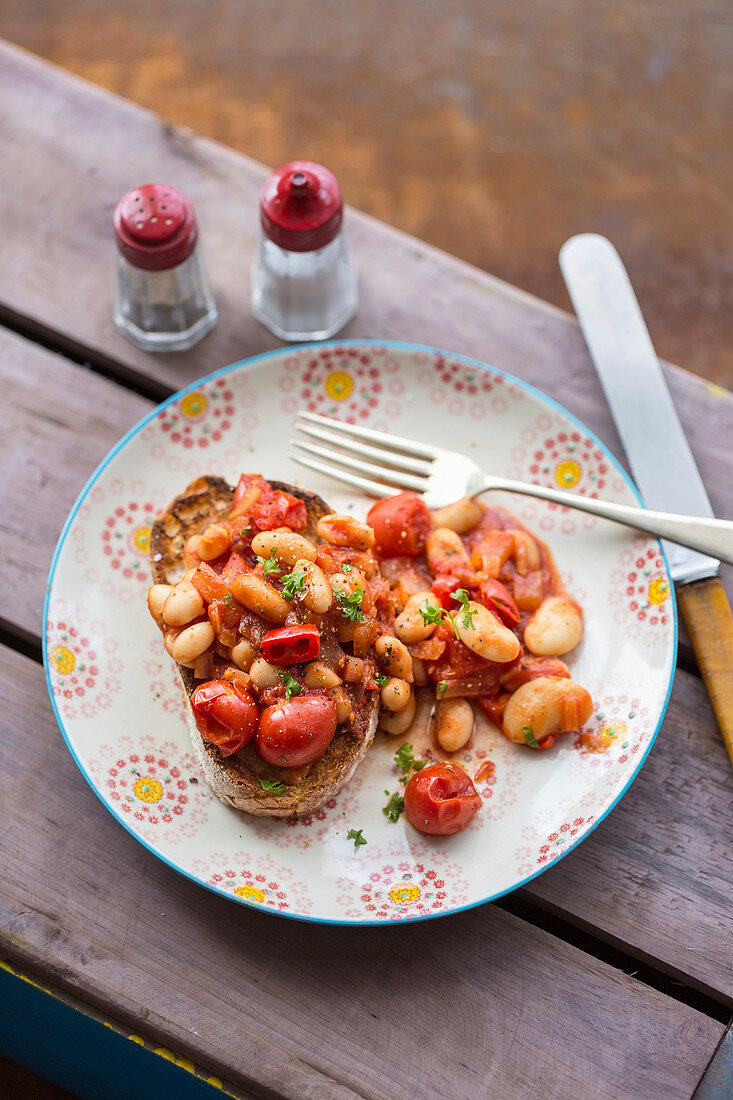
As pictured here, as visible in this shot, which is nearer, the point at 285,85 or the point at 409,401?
the point at 409,401

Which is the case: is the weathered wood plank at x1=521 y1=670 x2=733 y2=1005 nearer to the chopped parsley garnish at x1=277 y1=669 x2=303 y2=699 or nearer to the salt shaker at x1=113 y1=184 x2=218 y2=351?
the chopped parsley garnish at x1=277 y1=669 x2=303 y2=699

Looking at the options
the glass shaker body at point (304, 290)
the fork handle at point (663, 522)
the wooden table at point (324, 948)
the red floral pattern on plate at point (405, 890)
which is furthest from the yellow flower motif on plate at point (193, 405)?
the red floral pattern on plate at point (405, 890)

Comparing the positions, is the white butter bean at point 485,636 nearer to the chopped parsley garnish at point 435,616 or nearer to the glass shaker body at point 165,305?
the chopped parsley garnish at point 435,616

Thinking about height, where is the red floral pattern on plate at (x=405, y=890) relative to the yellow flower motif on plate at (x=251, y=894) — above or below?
above

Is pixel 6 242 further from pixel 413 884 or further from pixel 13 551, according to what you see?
pixel 413 884

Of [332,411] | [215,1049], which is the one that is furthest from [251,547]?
[215,1049]

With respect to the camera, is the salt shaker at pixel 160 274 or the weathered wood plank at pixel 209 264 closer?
the salt shaker at pixel 160 274

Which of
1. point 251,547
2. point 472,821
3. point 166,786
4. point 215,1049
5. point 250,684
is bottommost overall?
point 215,1049
